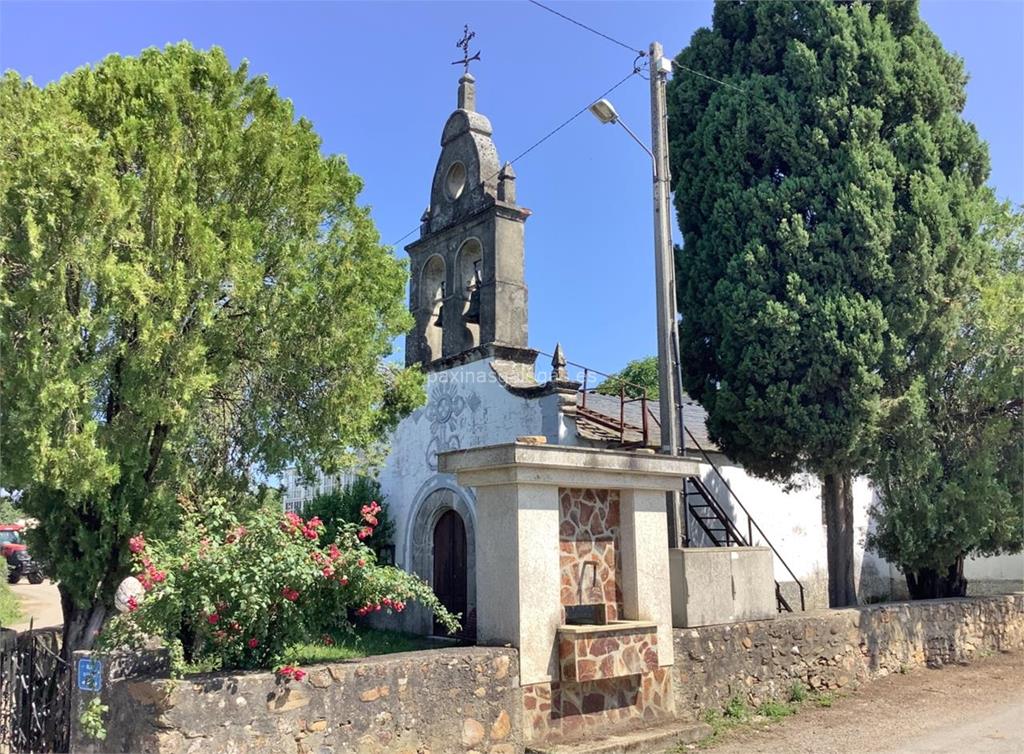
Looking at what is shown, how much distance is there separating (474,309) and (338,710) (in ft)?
31.1

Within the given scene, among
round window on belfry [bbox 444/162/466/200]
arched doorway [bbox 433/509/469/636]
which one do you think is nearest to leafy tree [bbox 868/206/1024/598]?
arched doorway [bbox 433/509/469/636]

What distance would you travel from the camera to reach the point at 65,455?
7047 mm

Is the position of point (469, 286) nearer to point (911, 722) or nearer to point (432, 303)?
point (432, 303)

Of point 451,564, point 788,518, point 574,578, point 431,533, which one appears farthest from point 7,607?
point 788,518

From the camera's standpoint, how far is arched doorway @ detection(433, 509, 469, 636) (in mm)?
14875

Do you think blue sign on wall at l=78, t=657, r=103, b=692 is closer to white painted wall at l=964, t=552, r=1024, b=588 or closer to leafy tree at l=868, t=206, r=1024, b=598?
leafy tree at l=868, t=206, r=1024, b=598

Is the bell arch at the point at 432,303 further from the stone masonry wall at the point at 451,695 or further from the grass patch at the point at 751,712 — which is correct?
the grass patch at the point at 751,712

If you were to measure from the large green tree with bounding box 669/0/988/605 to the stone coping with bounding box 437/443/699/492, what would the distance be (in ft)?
14.8

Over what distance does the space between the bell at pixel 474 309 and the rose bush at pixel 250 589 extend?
28.8ft

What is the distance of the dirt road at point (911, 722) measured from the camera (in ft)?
25.3

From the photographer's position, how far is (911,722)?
345 inches

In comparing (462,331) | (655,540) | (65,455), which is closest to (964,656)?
(655,540)

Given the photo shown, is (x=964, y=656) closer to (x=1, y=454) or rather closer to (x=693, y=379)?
(x=693, y=379)

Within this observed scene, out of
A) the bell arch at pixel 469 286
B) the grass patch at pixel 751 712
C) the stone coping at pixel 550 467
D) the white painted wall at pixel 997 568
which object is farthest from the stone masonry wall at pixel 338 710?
the white painted wall at pixel 997 568
